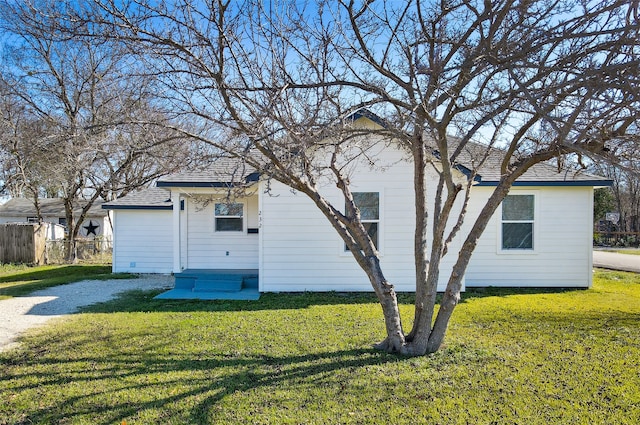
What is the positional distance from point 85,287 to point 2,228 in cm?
830

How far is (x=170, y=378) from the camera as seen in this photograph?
180 inches

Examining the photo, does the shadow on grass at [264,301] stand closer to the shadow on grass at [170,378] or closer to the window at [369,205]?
the window at [369,205]

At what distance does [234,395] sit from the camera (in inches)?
163

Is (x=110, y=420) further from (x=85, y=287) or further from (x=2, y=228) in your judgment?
(x=2, y=228)

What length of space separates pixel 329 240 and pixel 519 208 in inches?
198

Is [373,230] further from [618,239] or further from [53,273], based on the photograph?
[618,239]

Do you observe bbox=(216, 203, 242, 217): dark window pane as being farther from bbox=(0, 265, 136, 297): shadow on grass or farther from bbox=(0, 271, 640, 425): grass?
bbox=(0, 271, 640, 425): grass

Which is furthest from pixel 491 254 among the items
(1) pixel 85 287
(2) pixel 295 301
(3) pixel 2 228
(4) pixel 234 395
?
(3) pixel 2 228

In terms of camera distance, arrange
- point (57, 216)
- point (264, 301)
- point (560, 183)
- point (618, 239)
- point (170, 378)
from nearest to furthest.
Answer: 1. point (170, 378)
2. point (264, 301)
3. point (560, 183)
4. point (57, 216)
5. point (618, 239)

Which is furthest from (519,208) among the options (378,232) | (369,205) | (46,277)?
(46,277)

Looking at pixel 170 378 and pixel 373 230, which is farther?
pixel 373 230

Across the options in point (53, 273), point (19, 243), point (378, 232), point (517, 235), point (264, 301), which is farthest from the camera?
point (19, 243)

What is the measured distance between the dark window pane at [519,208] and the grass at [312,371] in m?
3.49

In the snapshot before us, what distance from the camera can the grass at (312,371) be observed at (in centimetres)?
379
